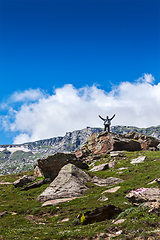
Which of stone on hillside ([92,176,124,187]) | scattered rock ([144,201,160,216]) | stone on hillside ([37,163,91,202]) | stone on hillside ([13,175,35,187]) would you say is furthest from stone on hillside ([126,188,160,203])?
stone on hillside ([13,175,35,187])

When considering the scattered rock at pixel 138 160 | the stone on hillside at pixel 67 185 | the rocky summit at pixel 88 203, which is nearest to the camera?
the rocky summit at pixel 88 203

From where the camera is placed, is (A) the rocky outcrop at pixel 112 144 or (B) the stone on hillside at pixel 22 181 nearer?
(B) the stone on hillside at pixel 22 181

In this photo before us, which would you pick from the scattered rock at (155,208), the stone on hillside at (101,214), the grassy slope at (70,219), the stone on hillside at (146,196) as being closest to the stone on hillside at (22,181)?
the grassy slope at (70,219)

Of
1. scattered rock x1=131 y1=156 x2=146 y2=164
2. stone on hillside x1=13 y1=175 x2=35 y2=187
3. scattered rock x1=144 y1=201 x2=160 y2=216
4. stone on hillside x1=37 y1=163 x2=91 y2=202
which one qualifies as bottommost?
stone on hillside x1=13 y1=175 x2=35 y2=187

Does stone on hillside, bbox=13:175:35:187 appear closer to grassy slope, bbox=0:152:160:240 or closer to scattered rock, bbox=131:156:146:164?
grassy slope, bbox=0:152:160:240

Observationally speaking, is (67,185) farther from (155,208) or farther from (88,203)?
(155,208)

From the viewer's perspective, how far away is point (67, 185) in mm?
36344

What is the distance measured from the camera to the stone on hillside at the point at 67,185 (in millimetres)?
33656

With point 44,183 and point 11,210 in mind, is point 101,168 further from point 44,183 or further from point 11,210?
point 11,210

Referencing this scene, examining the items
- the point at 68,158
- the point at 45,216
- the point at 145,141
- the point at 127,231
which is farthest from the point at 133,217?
the point at 145,141

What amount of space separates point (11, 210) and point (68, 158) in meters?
25.0

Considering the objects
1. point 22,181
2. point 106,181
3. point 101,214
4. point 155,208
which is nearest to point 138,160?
point 106,181

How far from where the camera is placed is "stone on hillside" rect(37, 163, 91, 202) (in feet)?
110

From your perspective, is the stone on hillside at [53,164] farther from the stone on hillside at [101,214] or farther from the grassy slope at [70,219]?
the stone on hillside at [101,214]
